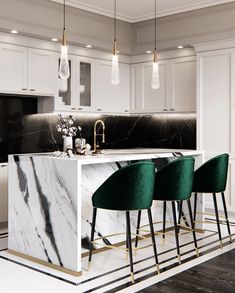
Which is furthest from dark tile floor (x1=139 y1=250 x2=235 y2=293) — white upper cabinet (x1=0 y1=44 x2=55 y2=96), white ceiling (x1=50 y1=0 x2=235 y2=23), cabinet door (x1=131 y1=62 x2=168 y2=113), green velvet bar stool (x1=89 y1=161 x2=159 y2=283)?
white ceiling (x1=50 y1=0 x2=235 y2=23)

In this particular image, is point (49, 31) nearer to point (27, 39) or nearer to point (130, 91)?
point (27, 39)

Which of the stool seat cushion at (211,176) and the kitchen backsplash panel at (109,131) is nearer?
the stool seat cushion at (211,176)

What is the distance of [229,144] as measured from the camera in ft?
19.0

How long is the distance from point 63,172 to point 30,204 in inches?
22.9

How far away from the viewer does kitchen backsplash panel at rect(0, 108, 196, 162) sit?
226 inches

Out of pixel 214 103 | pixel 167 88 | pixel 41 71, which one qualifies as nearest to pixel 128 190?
pixel 41 71

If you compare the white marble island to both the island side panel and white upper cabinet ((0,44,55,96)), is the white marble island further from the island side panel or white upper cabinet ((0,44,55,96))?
white upper cabinet ((0,44,55,96))

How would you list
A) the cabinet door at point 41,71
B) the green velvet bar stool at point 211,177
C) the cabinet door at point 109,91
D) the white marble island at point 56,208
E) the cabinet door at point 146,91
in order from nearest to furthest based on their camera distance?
1. the white marble island at point 56,208
2. the green velvet bar stool at point 211,177
3. the cabinet door at point 41,71
4. the cabinet door at point 109,91
5. the cabinet door at point 146,91

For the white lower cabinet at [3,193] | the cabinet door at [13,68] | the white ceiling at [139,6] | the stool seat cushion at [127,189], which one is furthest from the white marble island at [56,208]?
the white ceiling at [139,6]

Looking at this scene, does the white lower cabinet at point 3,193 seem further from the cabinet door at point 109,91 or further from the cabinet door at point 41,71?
the cabinet door at point 109,91

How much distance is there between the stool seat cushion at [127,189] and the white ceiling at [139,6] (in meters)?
3.02

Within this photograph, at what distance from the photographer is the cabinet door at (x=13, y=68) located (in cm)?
522

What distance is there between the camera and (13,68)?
5.31 meters

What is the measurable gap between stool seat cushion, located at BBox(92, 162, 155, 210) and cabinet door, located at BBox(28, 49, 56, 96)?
2.45 meters
